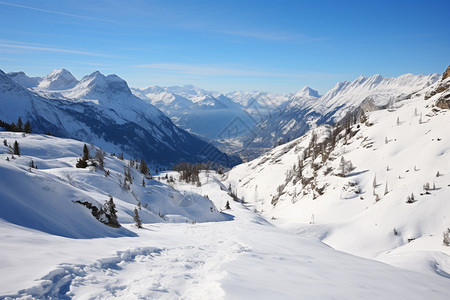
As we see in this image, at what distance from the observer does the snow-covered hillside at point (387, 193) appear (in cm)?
3375

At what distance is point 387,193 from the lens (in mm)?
47469

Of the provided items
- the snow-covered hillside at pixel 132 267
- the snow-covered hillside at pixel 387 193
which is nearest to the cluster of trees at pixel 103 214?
the snow-covered hillside at pixel 132 267

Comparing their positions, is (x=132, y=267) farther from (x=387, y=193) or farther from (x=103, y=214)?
(x=387, y=193)

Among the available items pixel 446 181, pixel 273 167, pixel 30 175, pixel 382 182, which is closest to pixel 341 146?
pixel 382 182

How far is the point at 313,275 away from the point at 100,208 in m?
16.2

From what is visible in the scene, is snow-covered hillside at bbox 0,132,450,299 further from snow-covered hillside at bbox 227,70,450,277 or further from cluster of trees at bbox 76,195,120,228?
snow-covered hillside at bbox 227,70,450,277

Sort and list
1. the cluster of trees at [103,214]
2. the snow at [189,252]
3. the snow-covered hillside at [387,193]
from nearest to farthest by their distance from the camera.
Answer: the snow at [189,252]
the cluster of trees at [103,214]
the snow-covered hillside at [387,193]

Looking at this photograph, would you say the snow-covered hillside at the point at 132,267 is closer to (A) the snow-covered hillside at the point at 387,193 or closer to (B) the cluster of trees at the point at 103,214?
(B) the cluster of trees at the point at 103,214

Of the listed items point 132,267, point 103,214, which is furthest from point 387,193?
point 132,267

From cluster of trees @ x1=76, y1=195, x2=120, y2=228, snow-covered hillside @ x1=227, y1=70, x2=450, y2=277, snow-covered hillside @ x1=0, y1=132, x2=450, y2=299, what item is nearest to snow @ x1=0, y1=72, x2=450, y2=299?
snow-covered hillside @ x1=0, y1=132, x2=450, y2=299

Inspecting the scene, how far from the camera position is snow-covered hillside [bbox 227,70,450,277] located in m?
33.8

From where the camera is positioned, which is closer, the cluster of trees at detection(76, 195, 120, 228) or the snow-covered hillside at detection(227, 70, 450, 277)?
the cluster of trees at detection(76, 195, 120, 228)

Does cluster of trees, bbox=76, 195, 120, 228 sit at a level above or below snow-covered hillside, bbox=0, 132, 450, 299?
below

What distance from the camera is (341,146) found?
88.5 m
